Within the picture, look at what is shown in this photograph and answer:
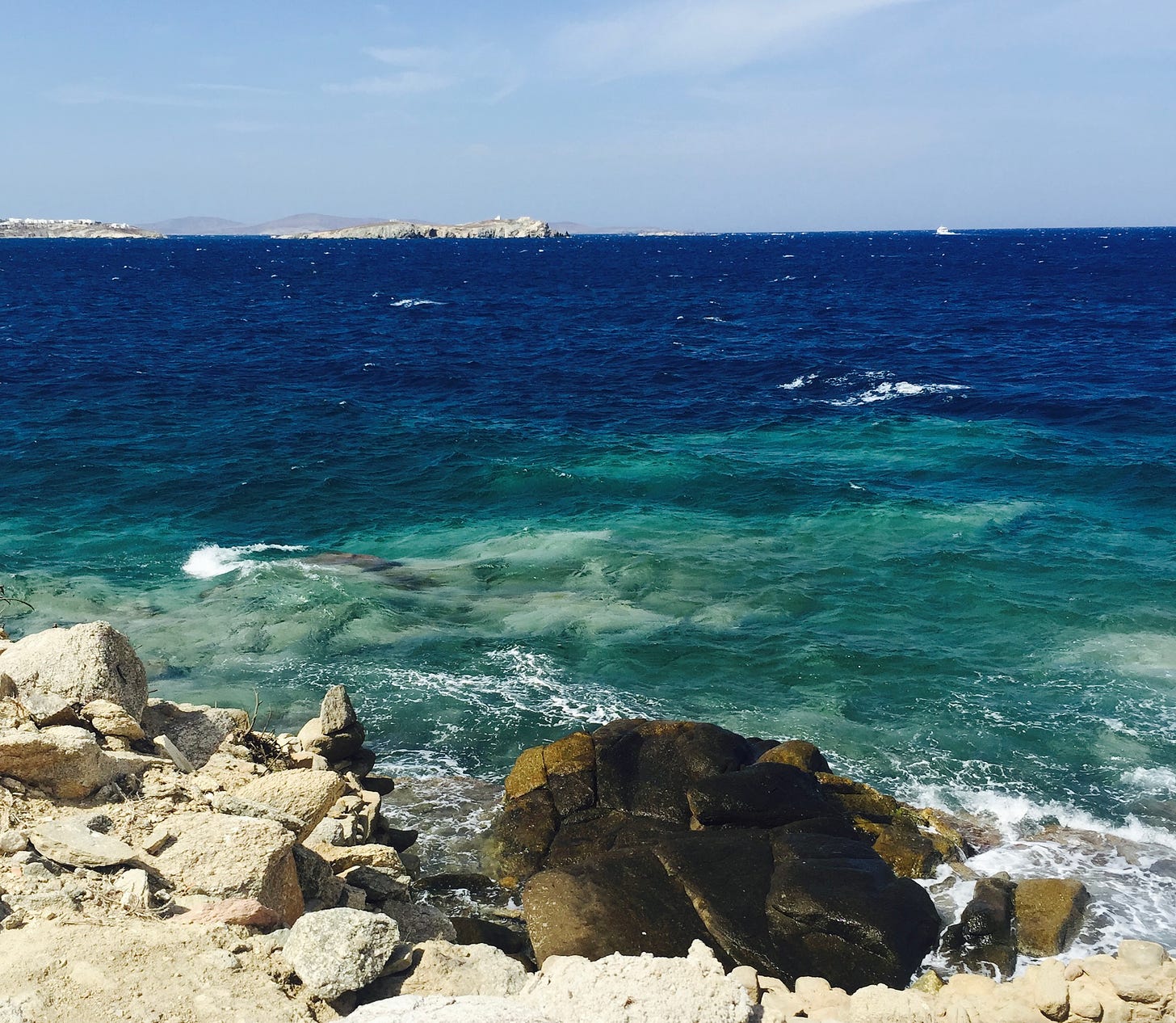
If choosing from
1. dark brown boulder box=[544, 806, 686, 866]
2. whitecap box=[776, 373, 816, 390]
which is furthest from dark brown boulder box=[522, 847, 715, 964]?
whitecap box=[776, 373, 816, 390]

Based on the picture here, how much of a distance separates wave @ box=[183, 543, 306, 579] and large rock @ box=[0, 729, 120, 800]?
17060mm

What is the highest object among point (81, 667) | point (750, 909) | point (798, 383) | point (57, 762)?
point (798, 383)

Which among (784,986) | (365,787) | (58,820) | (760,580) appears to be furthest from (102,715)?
(760,580)

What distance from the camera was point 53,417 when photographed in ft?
151

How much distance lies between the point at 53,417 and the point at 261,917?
42846mm

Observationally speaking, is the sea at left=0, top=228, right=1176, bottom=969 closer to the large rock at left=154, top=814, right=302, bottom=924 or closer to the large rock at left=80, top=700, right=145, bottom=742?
the large rock at left=80, top=700, right=145, bottom=742

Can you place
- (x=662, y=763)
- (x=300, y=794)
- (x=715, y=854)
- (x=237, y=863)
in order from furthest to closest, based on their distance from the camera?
(x=662, y=763) < (x=715, y=854) < (x=300, y=794) < (x=237, y=863)

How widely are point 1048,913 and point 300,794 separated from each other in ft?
34.7

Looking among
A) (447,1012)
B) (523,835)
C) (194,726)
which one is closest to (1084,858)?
(523,835)

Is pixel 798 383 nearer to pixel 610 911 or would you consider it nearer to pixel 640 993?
pixel 610 911

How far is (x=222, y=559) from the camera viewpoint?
29.9 m

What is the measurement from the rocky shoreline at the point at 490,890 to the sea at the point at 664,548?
202cm

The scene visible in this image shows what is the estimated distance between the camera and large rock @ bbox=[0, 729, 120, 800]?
38.1 feet

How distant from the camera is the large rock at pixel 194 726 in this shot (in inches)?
578
